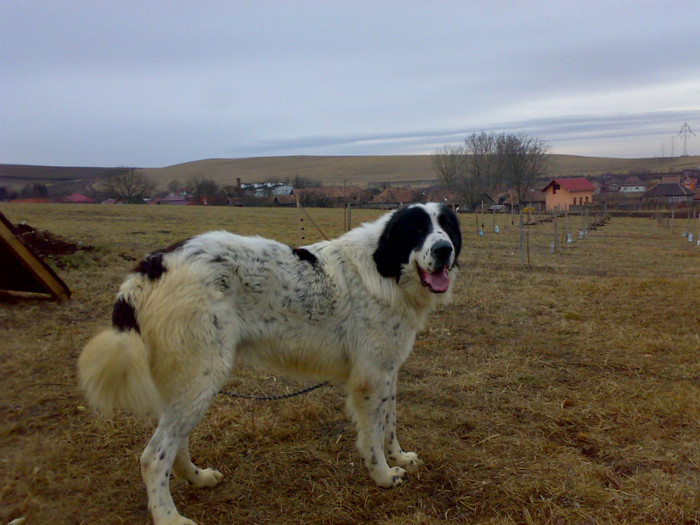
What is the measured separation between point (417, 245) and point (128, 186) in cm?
4478

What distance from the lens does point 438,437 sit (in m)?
3.81

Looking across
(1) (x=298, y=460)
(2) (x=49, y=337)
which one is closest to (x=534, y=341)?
(1) (x=298, y=460)

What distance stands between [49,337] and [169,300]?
3.99 meters

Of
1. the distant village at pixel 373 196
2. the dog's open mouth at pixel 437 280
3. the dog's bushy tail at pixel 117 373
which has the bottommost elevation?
the dog's bushy tail at pixel 117 373

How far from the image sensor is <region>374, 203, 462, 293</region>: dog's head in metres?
3.26

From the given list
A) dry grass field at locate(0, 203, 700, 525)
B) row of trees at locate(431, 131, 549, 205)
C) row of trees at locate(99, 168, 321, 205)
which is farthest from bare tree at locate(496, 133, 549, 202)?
dry grass field at locate(0, 203, 700, 525)

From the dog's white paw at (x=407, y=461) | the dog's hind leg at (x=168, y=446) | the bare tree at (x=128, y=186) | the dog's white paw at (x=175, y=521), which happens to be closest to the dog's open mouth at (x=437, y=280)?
the dog's white paw at (x=407, y=461)

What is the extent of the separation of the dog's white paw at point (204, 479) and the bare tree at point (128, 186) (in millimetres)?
41530

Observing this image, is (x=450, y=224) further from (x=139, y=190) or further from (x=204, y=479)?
(x=139, y=190)

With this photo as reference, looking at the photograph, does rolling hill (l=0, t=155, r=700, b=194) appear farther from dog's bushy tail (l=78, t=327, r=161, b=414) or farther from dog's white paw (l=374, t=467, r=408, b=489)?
dog's bushy tail (l=78, t=327, r=161, b=414)

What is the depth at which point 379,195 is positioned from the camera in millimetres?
30312

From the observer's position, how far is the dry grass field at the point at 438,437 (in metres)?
2.96

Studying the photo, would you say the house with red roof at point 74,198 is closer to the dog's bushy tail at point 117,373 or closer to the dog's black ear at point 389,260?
the dog's bushy tail at point 117,373

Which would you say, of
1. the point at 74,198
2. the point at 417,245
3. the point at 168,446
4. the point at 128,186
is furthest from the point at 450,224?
the point at 128,186
